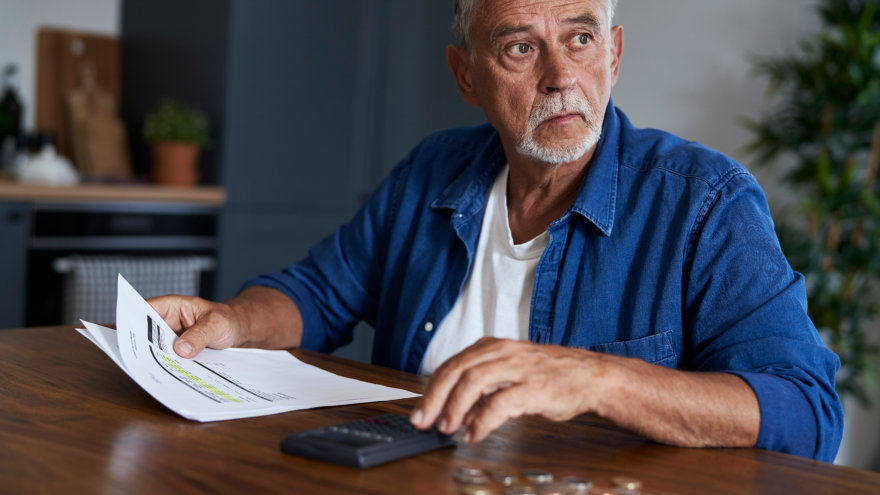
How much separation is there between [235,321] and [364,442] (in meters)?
0.57

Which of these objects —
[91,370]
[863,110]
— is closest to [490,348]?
[91,370]

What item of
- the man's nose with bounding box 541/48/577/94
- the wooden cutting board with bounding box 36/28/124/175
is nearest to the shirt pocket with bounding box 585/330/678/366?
A: the man's nose with bounding box 541/48/577/94

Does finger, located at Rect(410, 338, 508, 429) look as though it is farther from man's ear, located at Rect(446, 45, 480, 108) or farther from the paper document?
man's ear, located at Rect(446, 45, 480, 108)

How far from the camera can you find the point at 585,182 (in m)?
1.31

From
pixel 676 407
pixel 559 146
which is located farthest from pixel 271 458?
pixel 559 146

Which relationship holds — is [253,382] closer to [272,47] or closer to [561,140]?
[561,140]

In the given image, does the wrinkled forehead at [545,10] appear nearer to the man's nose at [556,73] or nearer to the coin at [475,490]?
the man's nose at [556,73]

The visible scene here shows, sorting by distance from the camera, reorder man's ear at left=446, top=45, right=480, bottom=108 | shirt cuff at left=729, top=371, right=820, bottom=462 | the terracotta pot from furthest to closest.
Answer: the terracotta pot → man's ear at left=446, top=45, right=480, bottom=108 → shirt cuff at left=729, top=371, right=820, bottom=462

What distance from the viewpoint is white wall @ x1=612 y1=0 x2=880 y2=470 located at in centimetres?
337

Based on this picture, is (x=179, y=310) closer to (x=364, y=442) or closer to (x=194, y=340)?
(x=194, y=340)

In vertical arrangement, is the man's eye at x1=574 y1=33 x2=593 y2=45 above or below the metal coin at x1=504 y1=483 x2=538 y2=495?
above

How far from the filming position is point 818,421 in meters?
0.96

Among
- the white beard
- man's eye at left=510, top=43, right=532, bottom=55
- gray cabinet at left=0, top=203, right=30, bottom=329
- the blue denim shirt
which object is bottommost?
gray cabinet at left=0, top=203, right=30, bottom=329

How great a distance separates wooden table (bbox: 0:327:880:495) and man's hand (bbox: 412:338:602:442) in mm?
33
